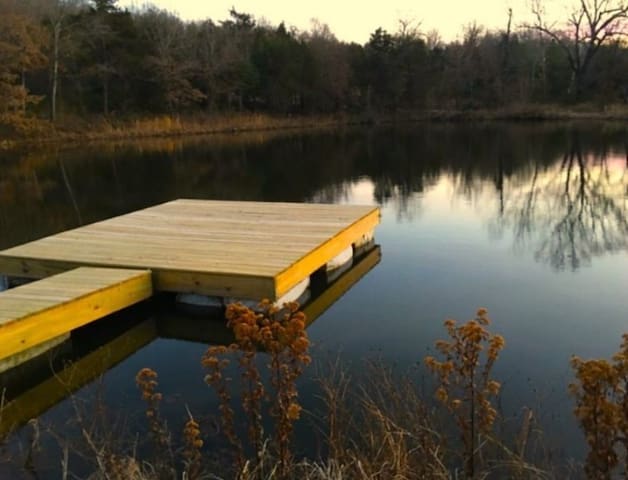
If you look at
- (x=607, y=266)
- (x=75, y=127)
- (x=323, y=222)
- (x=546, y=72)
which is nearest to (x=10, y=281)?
(x=323, y=222)

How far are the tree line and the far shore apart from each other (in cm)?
68

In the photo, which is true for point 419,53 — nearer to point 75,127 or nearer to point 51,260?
point 75,127

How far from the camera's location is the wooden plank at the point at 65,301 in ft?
12.1

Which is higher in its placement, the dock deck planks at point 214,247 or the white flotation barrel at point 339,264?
the dock deck planks at point 214,247

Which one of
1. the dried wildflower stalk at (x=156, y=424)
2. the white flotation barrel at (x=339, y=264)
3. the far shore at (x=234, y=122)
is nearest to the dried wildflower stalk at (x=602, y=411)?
the dried wildflower stalk at (x=156, y=424)

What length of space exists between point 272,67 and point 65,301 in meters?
24.7

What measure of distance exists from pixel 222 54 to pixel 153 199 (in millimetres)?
17301

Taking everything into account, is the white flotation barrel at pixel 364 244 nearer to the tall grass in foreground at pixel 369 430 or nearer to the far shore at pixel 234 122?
the tall grass in foreground at pixel 369 430

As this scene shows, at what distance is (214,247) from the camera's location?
5.37m

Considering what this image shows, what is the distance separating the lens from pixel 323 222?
6.33 m

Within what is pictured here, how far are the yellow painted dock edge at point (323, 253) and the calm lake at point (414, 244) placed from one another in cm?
37

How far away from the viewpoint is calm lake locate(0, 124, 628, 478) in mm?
3848

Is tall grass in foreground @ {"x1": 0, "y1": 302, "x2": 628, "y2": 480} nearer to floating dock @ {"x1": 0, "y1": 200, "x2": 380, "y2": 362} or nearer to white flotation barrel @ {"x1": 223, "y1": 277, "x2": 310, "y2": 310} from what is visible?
floating dock @ {"x1": 0, "y1": 200, "x2": 380, "y2": 362}

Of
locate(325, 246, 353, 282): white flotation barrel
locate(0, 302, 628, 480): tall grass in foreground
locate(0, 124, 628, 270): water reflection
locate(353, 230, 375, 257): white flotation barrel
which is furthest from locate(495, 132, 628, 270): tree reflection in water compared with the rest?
locate(0, 302, 628, 480): tall grass in foreground
